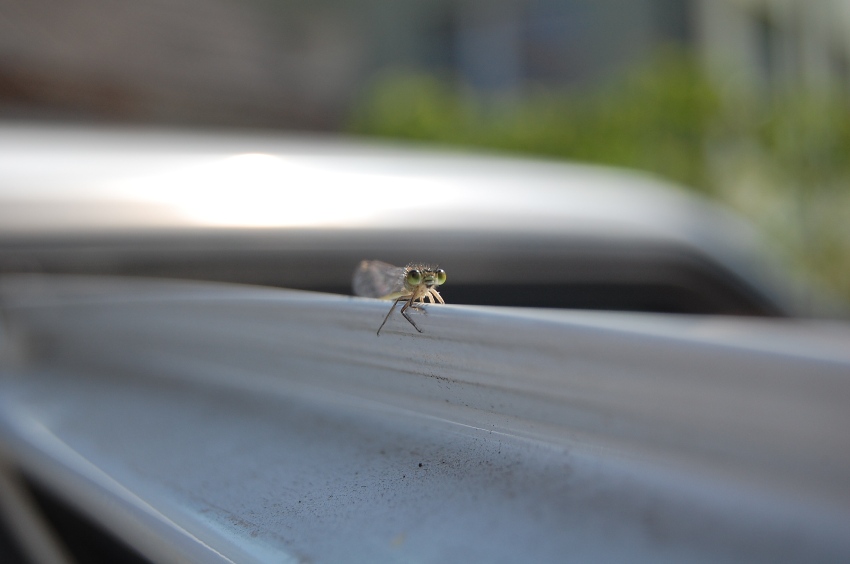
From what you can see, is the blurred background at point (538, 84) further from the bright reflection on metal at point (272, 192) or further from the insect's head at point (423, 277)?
the insect's head at point (423, 277)

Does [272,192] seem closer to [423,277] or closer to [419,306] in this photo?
[423,277]

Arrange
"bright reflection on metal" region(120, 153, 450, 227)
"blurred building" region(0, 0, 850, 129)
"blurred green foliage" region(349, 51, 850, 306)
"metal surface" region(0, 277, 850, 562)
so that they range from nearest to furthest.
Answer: "metal surface" region(0, 277, 850, 562)
"bright reflection on metal" region(120, 153, 450, 227)
"blurred green foliage" region(349, 51, 850, 306)
"blurred building" region(0, 0, 850, 129)

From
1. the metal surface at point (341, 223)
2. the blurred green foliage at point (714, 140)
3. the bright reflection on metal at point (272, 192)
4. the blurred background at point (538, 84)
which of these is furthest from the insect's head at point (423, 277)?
the blurred green foliage at point (714, 140)

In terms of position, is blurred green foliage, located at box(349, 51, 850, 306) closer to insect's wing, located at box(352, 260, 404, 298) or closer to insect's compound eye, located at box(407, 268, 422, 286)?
insect's wing, located at box(352, 260, 404, 298)

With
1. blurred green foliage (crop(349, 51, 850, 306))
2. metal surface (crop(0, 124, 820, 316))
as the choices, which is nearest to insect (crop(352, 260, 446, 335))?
metal surface (crop(0, 124, 820, 316))

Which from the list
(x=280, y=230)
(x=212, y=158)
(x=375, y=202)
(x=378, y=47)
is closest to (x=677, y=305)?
(x=375, y=202)

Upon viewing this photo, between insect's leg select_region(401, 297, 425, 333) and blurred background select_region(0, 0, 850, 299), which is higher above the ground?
blurred background select_region(0, 0, 850, 299)

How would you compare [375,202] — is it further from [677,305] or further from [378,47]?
[378,47]
